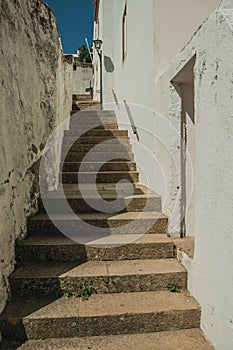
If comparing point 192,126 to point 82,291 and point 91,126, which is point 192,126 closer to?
point 82,291

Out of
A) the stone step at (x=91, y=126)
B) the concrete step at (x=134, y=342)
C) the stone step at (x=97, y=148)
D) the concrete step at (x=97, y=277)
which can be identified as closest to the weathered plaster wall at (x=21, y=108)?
the concrete step at (x=97, y=277)

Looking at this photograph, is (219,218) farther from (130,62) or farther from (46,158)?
(130,62)

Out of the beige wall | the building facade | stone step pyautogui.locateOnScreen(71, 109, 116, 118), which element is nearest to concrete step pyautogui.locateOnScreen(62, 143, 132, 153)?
the building facade

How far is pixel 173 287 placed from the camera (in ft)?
8.70

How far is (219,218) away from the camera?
6.59 feet

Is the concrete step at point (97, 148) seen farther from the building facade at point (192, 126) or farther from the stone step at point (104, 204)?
the stone step at point (104, 204)

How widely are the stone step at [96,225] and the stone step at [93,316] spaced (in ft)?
2.74

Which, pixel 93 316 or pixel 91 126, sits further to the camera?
pixel 91 126

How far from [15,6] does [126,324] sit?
9.44 feet

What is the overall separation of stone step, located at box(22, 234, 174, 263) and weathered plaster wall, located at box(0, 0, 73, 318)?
0.76 feet

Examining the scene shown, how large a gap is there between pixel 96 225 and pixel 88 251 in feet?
1.38

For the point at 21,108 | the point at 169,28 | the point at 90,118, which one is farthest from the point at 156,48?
the point at 90,118

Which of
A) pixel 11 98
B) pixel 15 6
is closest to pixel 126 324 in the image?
pixel 11 98

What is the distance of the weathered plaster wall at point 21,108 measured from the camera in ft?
8.18
